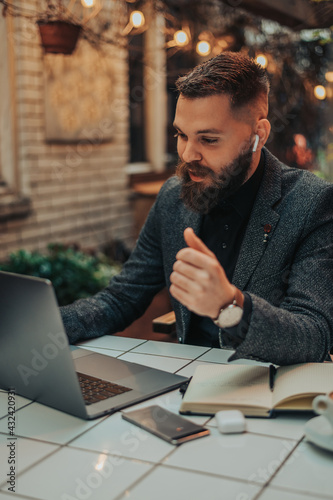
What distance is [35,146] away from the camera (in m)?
4.92

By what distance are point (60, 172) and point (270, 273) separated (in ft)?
12.1

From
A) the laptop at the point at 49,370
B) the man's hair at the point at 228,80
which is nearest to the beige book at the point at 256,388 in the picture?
the laptop at the point at 49,370

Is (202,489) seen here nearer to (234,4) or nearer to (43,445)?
(43,445)

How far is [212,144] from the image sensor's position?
1.80 metres

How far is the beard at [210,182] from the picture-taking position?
6.01ft

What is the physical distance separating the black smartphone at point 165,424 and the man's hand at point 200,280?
0.22 metres

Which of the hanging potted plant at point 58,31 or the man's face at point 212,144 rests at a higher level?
the hanging potted plant at point 58,31

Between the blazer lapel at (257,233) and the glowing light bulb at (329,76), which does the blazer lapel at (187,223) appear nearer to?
the blazer lapel at (257,233)

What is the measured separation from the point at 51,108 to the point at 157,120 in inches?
78.9

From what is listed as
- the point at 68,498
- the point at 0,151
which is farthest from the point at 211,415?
the point at 0,151

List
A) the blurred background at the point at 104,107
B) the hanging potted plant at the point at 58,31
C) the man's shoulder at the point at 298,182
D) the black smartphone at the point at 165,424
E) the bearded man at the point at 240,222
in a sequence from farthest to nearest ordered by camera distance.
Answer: the blurred background at the point at 104,107 < the hanging potted plant at the point at 58,31 < the man's shoulder at the point at 298,182 < the bearded man at the point at 240,222 < the black smartphone at the point at 165,424

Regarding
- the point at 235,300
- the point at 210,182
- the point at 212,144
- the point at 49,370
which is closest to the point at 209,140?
the point at 212,144
